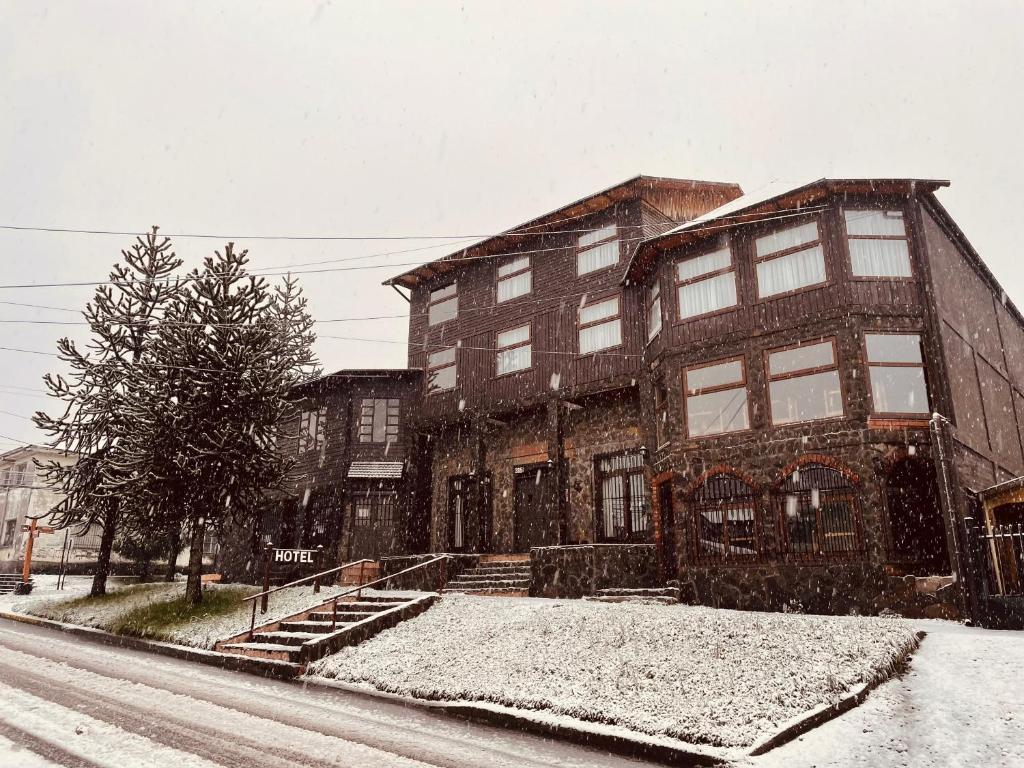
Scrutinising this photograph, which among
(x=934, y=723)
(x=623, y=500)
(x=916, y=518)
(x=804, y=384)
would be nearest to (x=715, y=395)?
(x=804, y=384)

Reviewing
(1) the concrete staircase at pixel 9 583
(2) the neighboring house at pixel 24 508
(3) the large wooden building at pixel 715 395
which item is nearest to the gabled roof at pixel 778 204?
(3) the large wooden building at pixel 715 395

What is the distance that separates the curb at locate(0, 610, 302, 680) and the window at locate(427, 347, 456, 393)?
12.5 metres

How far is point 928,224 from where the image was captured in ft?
54.7

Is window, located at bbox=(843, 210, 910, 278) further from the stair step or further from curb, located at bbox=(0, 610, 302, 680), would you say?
curb, located at bbox=(0, 610, 302, 680)

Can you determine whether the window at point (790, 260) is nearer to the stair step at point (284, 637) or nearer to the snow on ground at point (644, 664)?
the snow on ground at point (644, 664)

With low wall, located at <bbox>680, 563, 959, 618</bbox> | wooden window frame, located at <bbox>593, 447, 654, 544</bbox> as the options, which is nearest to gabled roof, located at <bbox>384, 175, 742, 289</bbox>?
wooden window frame, located at <bbox>593, 447, 654, 544</bbox>

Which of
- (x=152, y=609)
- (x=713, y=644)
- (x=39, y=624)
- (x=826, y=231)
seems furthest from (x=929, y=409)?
(x=39, y=624)

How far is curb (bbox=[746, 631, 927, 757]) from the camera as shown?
657 centimetres

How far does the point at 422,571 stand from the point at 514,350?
813 cm

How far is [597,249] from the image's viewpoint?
72.7ft

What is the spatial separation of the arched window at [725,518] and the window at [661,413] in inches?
76.3

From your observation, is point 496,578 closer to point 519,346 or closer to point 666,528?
point 666,528

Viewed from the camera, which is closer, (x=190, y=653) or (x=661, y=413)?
(x=190, y=653)

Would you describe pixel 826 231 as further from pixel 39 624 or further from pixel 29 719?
A: pixel 39 624
